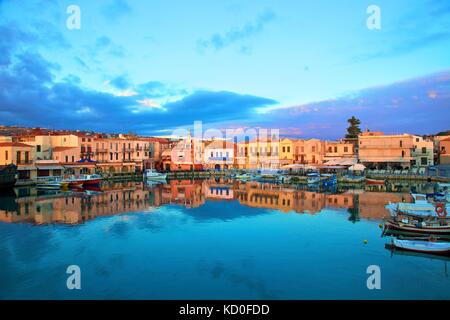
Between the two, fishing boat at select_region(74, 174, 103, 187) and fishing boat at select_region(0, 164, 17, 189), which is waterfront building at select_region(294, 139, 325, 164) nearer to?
fishing boat at select_region(74, 174, 103, 187)

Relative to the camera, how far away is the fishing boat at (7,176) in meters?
35.4

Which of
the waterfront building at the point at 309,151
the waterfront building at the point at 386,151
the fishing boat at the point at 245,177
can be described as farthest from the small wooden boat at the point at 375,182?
the fishing boat at the point at 245,177

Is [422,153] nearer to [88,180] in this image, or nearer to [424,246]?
[424,246]

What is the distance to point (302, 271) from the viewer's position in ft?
39.7

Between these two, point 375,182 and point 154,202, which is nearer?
point 154,202

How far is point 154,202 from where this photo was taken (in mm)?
29078

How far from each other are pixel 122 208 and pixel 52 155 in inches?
1123

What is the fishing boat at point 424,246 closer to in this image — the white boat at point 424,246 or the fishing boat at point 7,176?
the white boat at point 424,246

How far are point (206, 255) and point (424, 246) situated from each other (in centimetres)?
874

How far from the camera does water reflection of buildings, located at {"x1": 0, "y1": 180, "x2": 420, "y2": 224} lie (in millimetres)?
22609

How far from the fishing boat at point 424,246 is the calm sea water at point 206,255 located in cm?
43

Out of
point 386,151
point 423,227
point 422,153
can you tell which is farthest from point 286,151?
point 423,227

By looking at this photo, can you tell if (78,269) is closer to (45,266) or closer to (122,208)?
(45,266)
